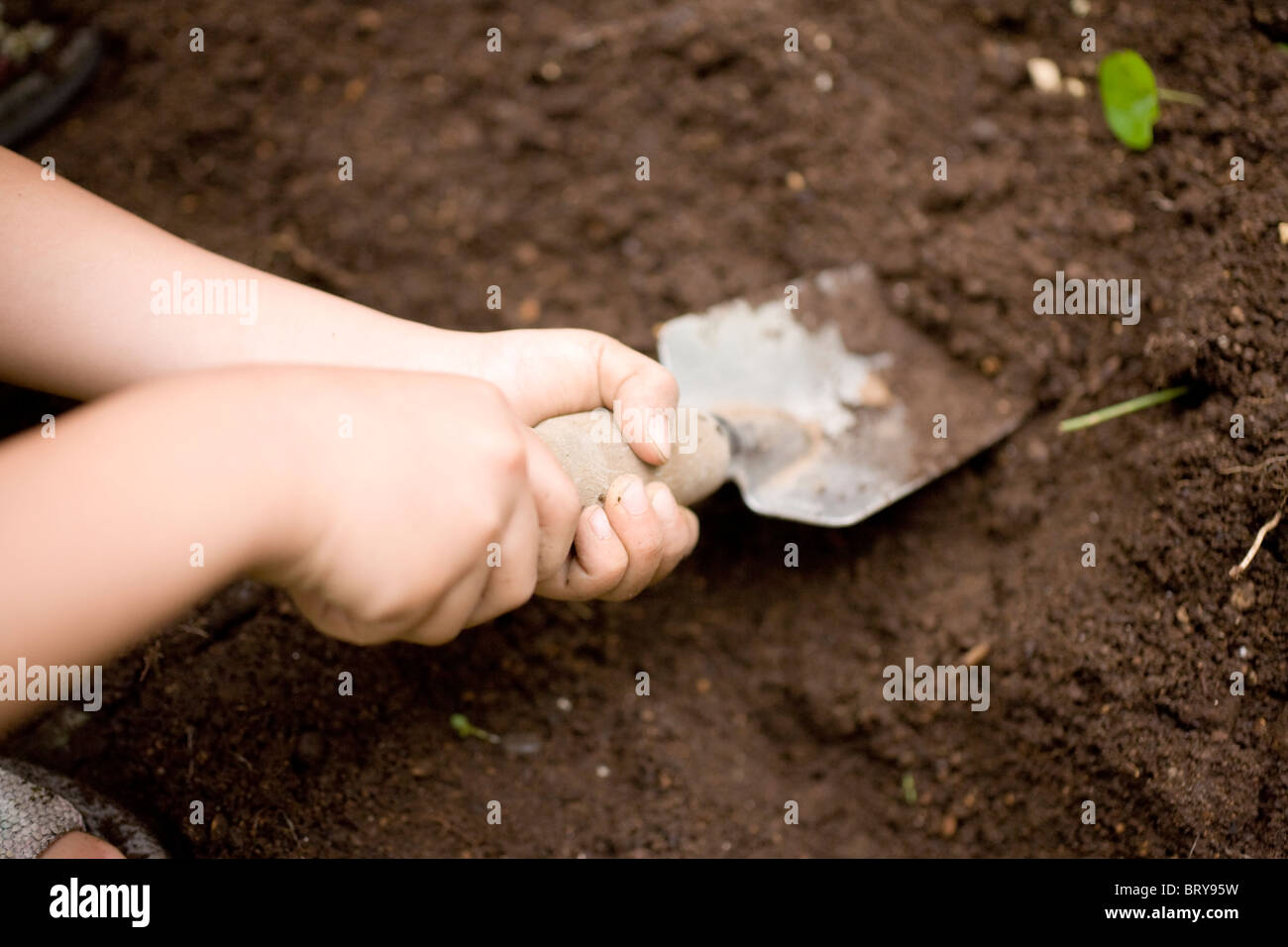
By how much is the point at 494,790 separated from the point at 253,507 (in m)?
0.75

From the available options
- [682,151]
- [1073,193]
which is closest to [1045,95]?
[1073,193]

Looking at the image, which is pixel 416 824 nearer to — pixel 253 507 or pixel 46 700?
pixel 46 700

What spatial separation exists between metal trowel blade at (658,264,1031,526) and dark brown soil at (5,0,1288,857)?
59 mm

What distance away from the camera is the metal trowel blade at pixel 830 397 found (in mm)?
1456

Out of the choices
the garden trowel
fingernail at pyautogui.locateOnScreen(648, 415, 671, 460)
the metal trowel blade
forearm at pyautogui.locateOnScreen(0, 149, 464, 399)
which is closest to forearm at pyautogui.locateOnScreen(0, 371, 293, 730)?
forearm at pyautogui.locateOnScreen(0, 149, 464, 399)

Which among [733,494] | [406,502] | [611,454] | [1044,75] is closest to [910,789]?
[733,494]

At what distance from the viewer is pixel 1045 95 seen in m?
1.60

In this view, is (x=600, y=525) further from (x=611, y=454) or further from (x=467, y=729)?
(x=467, y=729)

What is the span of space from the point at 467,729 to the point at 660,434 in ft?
1.86

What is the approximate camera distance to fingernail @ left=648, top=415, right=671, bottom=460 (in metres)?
1.13

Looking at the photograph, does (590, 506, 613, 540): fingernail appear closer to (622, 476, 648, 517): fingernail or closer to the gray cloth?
(622, 476, 648, 517): fingernail

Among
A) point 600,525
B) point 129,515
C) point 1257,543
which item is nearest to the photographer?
point 129,515

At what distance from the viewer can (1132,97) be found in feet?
4.91

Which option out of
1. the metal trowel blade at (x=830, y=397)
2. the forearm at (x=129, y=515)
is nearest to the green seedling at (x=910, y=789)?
the metal trowel blade at (x=830, y=397)
